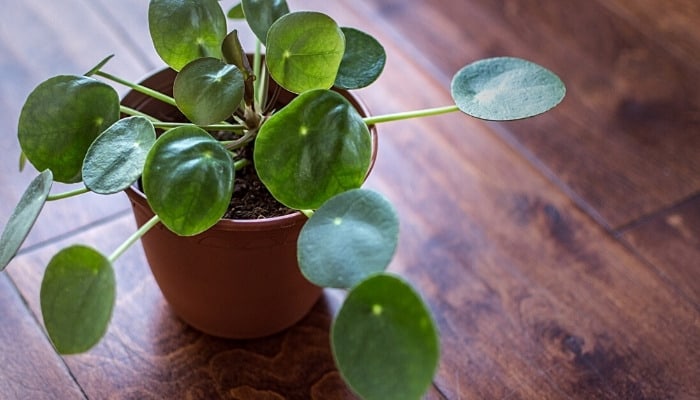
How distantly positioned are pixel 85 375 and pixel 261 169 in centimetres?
36

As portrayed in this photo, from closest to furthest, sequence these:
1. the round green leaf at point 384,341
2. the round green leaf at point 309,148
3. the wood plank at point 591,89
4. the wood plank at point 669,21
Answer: the round green leaf at point 384,341, the round green leaf at point 309,148, the wood plank at point 591,89, the wood plank at point 669,21

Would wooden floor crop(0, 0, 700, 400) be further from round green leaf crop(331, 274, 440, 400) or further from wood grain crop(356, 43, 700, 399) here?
round green leaf crop(331, 274, 440, 400)

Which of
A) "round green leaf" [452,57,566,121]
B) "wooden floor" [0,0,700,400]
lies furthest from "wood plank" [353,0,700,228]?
"round green leaf" [452,57,566,121]

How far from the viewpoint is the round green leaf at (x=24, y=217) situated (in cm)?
67

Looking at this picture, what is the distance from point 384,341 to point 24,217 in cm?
31

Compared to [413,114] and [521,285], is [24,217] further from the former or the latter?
[521,285]

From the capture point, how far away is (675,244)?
3.58 ft

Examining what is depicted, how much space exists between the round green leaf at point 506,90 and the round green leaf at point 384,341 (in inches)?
9.3

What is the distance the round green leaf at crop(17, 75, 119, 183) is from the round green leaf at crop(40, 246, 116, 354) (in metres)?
0.13

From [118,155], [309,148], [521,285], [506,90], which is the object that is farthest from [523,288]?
[118,155]

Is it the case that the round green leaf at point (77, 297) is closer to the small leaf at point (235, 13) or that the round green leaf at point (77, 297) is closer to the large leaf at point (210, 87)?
the large leaf at point (210, 87)

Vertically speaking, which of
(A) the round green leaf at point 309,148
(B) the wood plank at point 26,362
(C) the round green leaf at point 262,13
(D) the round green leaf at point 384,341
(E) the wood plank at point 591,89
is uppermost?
(C) the round green leaf at point 262,13

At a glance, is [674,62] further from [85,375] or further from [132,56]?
[85,375]

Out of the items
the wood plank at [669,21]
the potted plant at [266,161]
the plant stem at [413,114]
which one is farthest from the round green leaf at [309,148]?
the wood plank at [669,21]
